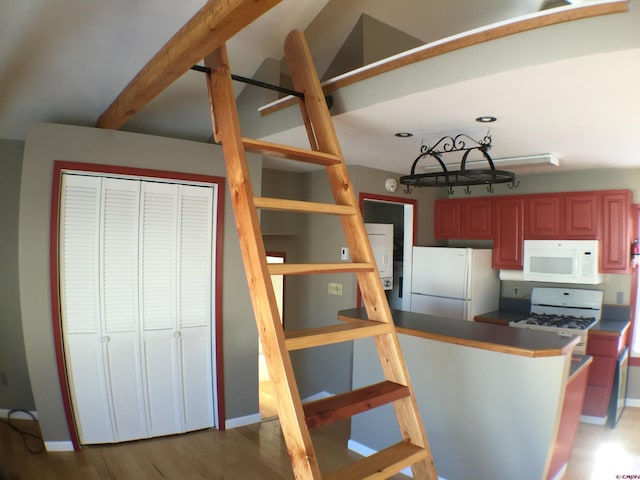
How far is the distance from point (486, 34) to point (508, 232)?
3.01 metres

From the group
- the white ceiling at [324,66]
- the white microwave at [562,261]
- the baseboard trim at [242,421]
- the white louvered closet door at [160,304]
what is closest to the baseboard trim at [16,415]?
the white louvered closet door at [160,304]

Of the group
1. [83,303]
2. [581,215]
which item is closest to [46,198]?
[83,303]

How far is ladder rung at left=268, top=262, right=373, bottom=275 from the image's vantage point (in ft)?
4.56

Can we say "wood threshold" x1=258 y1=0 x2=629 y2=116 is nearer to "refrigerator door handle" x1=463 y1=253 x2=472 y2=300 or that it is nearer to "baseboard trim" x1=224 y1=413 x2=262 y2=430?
"refrigerator door handle" x1=463 y1=253 x2=472 y2=300

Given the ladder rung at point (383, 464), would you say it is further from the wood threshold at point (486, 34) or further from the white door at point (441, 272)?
the white door at point (441, 272)

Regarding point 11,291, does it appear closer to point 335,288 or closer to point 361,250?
point 335,288

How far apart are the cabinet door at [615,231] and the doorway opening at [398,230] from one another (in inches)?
70.7

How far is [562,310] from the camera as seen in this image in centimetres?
423

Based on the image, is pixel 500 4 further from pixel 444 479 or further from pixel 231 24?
pixel 444 479

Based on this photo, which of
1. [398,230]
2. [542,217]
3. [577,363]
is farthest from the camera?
[398,230]

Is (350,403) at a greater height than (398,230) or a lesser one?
lesser

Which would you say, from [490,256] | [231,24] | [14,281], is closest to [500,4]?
[490,256]

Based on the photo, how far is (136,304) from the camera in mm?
3090

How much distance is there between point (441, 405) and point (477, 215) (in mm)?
2567
